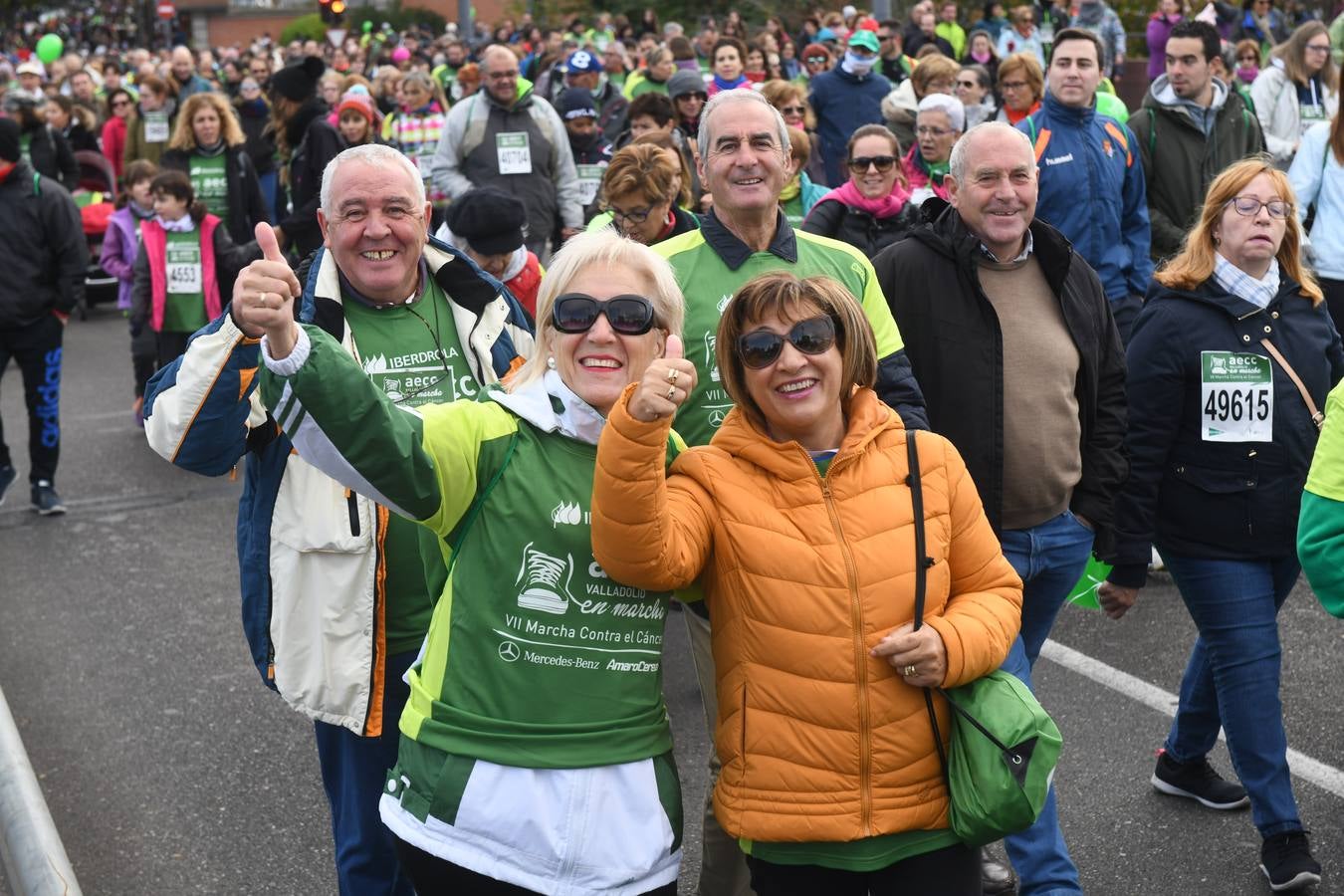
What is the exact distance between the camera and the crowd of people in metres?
2.76

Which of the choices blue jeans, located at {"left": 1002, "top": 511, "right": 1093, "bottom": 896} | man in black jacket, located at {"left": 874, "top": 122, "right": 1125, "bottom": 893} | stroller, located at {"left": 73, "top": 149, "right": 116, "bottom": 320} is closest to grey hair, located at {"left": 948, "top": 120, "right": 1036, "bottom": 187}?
man in black jacket, located at {"left": 874, "top": 122, "right": 1125, "bottom": 893}

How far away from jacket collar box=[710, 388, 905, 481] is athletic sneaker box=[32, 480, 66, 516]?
6824 millimetres

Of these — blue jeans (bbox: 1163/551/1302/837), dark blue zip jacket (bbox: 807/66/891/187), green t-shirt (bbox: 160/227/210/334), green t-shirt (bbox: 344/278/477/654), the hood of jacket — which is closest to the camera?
green t-shirt (bbox: 344/278/477/654)

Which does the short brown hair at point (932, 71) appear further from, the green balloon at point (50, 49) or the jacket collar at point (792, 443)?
the green balloon at point (50, 49)

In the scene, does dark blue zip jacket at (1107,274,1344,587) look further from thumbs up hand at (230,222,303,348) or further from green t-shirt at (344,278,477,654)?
thumbs up hand at (230,222,303,348)

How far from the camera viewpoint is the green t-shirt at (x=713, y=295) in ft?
12.8

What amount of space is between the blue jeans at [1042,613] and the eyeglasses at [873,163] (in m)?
2.57

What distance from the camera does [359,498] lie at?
140 inches

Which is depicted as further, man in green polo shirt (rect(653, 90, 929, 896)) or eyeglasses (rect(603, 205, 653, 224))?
eyeglasses (rect(603, 205, 653, 224))

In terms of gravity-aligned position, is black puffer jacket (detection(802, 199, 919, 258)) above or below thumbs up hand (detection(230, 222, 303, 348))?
below

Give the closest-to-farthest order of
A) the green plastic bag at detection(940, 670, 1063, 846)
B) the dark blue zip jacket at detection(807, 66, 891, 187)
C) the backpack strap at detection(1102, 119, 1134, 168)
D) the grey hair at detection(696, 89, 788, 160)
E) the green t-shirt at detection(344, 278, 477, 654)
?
the green plastic bag at detection(940, 670, 1063, 846) → the green t-shirt at detection(344, 278, 477, 654) → the grey hair at detection(696, 89, 788, 160) → the backpack strap at detection(1102, 119, 1134, 168) → the dark blue zip jacket at detection(807, 66, 891, 187)

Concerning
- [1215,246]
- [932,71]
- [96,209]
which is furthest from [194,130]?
[1215,246]

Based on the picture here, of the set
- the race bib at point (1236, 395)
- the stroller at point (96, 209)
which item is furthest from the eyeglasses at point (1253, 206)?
the stroller at point (96, 209)

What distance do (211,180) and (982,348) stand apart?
7685 millimetres
